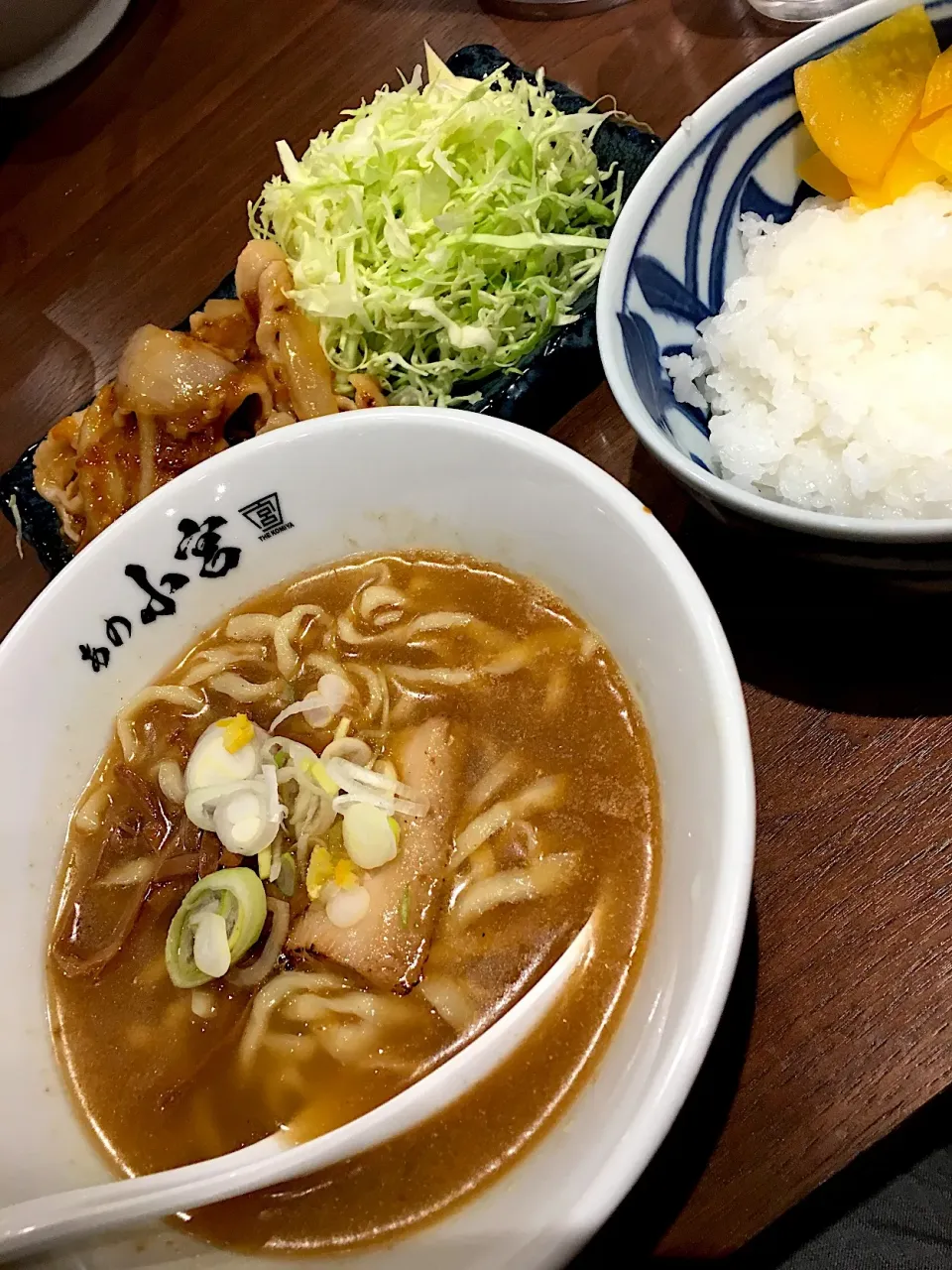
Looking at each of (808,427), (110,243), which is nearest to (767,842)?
(808,427)

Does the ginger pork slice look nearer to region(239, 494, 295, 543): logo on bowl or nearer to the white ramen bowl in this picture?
the white ramen bowl

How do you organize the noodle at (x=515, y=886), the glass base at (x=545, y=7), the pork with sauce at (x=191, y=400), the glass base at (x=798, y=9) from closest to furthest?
the noodle at (x=515, y=886) → the pork with sauce at (x=191, y=400) → the glass base at (x=798, y=9) → the glass base at (x=545, y=7)

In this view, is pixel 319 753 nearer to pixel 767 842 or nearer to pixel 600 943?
pixel 600 943

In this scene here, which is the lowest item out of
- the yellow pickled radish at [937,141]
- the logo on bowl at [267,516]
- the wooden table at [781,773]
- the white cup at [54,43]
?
the wooden table at [781,773]

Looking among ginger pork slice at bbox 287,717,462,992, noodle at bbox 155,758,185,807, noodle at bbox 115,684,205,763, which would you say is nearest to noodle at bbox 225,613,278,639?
noodle at bbox 115,684,205,763

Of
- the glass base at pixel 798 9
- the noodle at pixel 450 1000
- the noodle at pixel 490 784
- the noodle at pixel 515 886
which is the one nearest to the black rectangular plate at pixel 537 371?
the glass base at pixel 798 9

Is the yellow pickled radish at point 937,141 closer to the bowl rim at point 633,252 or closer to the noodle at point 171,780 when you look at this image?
the bowl rim at point 633,252
